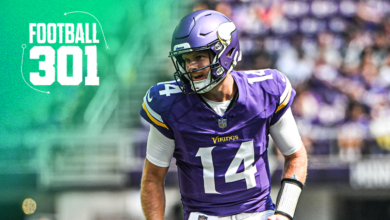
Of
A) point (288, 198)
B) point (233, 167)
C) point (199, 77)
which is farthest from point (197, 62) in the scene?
point (288, 198)

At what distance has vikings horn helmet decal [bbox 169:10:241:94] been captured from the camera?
1920 millimetres

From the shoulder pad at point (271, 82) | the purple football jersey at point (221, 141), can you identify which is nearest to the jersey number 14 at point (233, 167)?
the purple football jersey at point (221, 141)

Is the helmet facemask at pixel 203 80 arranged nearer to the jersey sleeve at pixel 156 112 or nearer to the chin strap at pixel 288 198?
the jersey sleeve at pixel 156 112

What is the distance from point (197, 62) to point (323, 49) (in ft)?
14.9

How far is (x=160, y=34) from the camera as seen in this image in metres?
6.35

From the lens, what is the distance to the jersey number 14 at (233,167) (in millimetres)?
1937

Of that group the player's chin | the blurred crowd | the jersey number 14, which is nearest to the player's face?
the player's chin

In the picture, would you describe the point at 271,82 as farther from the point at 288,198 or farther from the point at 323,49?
the point at 323,49

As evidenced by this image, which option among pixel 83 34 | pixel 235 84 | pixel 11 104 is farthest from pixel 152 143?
pixel 11 104

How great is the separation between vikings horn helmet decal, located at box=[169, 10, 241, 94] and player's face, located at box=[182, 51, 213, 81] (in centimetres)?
2

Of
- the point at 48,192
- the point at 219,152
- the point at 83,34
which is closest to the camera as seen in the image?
the point at 219,152

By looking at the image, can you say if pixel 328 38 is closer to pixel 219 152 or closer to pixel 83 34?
pixel 83 34

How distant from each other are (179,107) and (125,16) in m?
4.44

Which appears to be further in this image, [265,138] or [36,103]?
[36,103]
